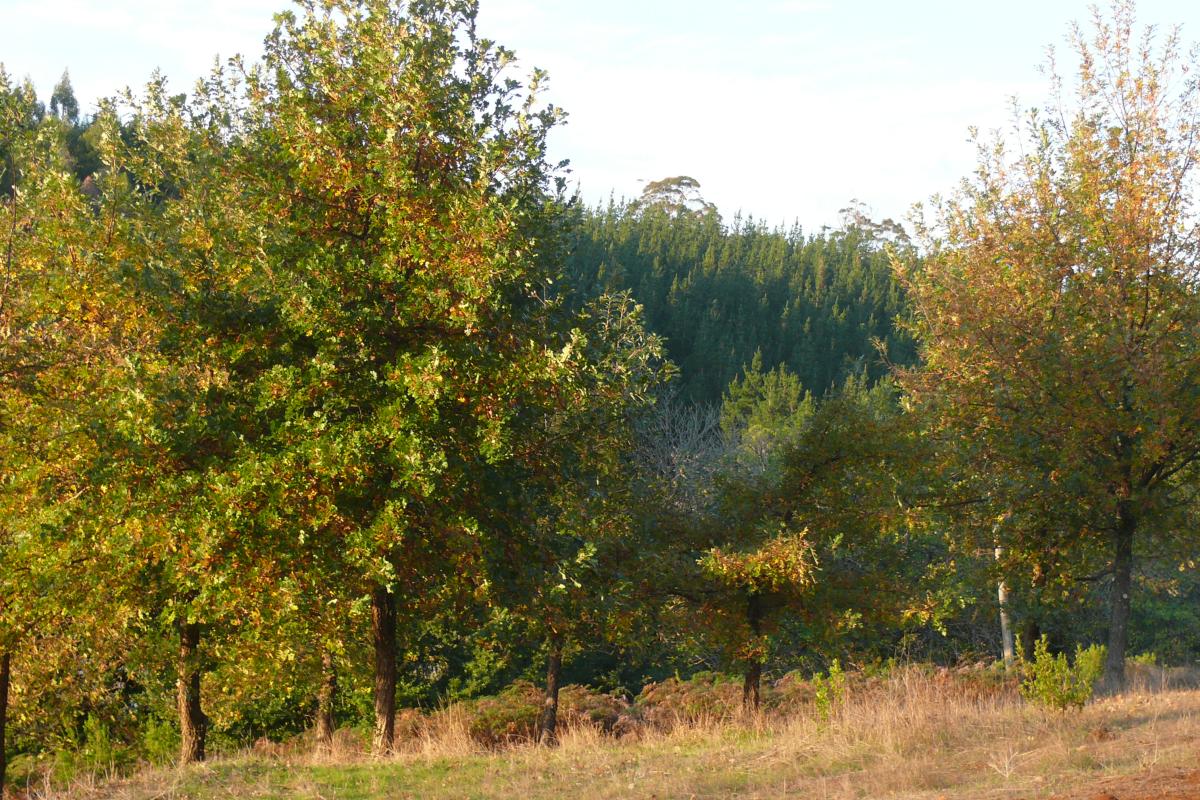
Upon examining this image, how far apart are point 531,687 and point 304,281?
16645 millimetres

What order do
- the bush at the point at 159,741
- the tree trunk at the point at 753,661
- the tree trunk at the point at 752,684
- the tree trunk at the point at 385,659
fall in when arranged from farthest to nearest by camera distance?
the bush at the point at 159,741, the tree trunk at the point at 752,684, the tree trunk at the point at 753,661, the tree trunk at the point at 385,659

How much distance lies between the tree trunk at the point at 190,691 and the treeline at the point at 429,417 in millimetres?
67

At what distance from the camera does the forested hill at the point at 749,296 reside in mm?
90250

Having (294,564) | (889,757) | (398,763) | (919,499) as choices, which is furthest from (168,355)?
(919,499)

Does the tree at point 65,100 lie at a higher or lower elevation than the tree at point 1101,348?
higher

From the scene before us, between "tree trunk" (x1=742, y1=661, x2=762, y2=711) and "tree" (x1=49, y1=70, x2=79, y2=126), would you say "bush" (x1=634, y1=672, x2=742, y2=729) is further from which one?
"tree" (x1=49, y1=70, x2=79, y2=126)

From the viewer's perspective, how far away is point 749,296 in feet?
346

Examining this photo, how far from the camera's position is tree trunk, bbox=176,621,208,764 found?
14.2m

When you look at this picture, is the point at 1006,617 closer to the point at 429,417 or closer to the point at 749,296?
the point at 429,417

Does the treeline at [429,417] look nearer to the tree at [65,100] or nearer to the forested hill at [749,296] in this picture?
the forested hill at [749,296]

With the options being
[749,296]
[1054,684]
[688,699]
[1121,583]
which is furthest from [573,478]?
[749,296]

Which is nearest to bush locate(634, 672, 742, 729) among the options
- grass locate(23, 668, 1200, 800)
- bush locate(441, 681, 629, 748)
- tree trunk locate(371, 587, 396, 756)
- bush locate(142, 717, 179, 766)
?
bush locate(441, 681, 629, 748)

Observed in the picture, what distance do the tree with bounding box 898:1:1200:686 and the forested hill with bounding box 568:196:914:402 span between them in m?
61.1

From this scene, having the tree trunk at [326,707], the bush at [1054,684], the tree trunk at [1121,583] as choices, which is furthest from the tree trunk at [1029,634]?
the tree trunk at [326,707]
